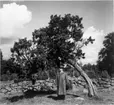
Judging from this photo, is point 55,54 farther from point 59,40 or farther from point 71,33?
point 71,33

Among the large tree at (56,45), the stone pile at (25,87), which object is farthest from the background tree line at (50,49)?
the stone pile at (25,87)

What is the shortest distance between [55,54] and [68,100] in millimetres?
3394

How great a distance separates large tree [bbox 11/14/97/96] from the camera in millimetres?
10680

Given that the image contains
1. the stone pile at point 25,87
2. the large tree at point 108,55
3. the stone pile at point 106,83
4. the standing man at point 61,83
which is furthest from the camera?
the large tree at point 108,55

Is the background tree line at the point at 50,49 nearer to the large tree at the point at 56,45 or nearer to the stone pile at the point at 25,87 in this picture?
the large tree at the point at 56,45

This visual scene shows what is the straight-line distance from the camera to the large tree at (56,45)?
10.7 m

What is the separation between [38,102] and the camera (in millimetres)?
10023

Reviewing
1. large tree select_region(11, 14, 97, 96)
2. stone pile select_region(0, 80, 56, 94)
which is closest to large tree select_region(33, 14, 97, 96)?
large tree select_region(11, 14, 97, 96)

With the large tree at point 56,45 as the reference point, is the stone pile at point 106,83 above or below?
below

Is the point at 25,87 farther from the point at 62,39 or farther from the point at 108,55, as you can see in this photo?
the point at 108,55

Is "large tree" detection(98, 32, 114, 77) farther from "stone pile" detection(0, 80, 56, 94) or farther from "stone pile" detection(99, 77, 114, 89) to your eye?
"stone pile" detection(0, 80, 56, 94)

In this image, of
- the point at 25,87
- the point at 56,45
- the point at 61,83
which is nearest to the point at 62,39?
the point at 56,45

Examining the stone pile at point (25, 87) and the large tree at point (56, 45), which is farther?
the stone pile at point (25, 87)

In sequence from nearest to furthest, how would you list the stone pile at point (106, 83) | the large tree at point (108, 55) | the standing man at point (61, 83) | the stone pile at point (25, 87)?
the standing man at point (61, 83) < the stone pile at point (106, 83) < the stone pile at point (25, 87) < the large tree at point (108, 55)
